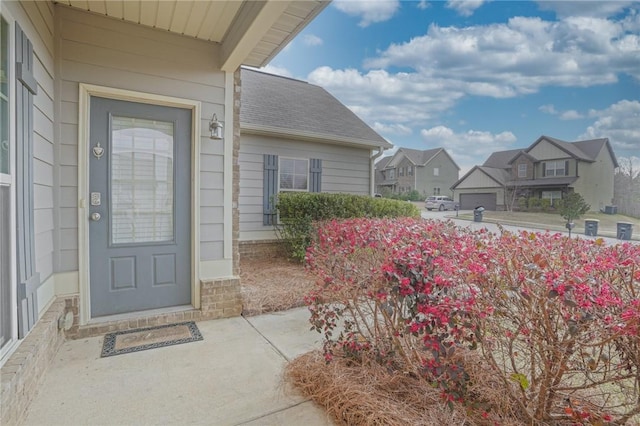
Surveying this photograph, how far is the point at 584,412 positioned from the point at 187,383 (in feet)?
7.33

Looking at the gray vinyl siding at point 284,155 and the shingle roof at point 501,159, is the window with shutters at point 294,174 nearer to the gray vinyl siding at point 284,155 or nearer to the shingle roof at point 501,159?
the gray vinyl siding at point 284,155

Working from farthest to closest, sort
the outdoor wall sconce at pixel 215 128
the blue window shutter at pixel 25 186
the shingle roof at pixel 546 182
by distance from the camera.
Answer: the shingle roof at pixel 546 182 → the outdoor wall sconce at pixel 215 128 → the blue window shutter at pixel 25 186

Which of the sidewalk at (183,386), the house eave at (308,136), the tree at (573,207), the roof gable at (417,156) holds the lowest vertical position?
the sidewalk at (183,386)

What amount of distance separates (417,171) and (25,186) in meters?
24.2

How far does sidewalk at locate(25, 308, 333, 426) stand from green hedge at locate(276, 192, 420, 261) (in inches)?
117

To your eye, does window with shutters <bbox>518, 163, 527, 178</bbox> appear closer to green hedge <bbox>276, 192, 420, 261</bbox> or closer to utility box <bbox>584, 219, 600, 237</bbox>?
utility box <bbox>584, 219, 600, 237</bbox>

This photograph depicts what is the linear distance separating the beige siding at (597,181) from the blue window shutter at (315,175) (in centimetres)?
478

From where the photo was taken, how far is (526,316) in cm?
142

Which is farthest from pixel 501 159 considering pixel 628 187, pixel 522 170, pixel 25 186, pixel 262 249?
pixel 25 186

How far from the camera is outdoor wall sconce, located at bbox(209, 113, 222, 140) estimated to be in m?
3.32

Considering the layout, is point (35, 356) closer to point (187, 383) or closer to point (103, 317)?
point (187, 383)

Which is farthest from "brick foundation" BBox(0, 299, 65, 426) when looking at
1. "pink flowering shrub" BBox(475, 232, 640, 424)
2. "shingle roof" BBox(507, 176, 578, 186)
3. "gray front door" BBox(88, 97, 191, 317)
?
"shingle roof" BBox(507, 176, 578, 186)

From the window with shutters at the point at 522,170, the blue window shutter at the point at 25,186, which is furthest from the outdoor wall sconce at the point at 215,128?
the window with shutters at the point at 522,170

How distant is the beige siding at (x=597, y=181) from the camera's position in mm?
4680
